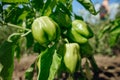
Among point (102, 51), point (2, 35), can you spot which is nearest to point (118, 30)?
point (2, 35)

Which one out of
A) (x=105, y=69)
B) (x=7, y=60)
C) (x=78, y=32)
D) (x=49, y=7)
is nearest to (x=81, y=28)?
(x=78, y=32)

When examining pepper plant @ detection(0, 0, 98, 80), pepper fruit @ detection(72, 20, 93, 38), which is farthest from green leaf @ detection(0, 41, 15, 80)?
pepper fruit @ detection(72, 20, 93, 38)

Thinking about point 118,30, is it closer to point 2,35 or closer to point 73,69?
point 73,69

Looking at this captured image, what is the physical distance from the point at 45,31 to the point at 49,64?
118mm

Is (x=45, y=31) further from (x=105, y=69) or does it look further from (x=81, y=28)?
(x=105, y=69)

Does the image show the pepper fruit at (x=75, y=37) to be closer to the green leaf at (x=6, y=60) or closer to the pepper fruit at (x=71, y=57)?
the pepper fruit at (x=71, y=57)

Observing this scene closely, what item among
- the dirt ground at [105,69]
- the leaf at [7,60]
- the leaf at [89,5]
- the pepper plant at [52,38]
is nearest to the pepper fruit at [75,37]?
the pepper plant at [52,38]

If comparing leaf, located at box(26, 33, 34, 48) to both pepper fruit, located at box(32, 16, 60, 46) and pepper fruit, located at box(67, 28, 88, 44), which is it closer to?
pepper fruit, located at box(67, 28, 88, 44)

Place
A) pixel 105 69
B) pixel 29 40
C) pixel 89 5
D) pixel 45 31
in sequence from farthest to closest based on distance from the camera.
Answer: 1. pixel 105 69
2. pixel 29 40
3. pixel 89 5
4. pixel 45 31

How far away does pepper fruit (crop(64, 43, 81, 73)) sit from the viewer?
53.6 inches

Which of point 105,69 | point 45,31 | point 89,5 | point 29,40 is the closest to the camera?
point 45,31

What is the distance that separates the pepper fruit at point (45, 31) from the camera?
132 centimetres

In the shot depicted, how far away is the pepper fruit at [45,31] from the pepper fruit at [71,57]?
77 mm

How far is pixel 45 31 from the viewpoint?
1332mm
